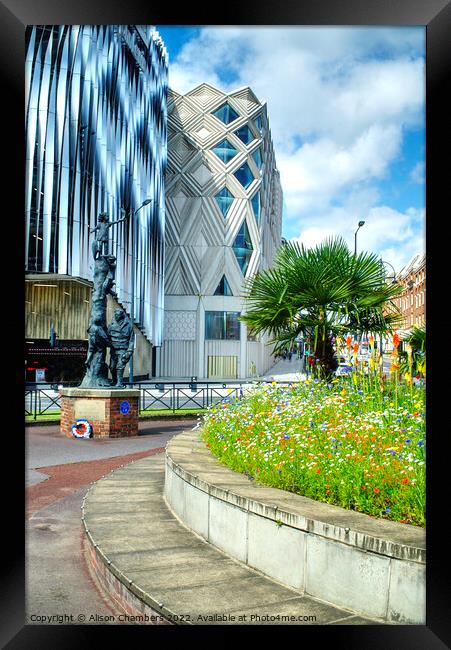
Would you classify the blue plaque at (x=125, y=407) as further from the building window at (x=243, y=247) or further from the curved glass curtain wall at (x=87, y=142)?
the building window at (x=243, y=247)

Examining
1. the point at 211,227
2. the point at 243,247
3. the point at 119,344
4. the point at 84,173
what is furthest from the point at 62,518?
the point at 243,247

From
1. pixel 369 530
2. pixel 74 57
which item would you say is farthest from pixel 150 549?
pixel 74 57

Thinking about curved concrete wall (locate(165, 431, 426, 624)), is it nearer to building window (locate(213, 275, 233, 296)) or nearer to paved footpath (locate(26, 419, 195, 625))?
paved footpath (locate(26, 419, 195, 625))

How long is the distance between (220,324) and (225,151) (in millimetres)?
13152

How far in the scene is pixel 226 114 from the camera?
4519cm

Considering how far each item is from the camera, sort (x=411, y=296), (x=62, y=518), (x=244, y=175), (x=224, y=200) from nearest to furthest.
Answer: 1. (x=62, y=518)
2. (x=411, y=296)
3. (x=224, y=200)
4. (x=244, y=175)

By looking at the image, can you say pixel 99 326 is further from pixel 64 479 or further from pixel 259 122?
pixel 259 122

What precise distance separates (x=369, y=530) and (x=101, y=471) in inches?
263

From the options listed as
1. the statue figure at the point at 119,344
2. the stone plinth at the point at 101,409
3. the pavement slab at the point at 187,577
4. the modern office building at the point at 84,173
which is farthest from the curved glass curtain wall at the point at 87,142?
the pavement slab at the point at 187,577

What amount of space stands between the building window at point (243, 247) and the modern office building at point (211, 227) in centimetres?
8

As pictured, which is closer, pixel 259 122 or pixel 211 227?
pixel 211 227

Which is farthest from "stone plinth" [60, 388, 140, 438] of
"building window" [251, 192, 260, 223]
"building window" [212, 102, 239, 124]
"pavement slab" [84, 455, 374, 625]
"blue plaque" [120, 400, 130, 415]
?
"building window" [212, 102, 239, 124]

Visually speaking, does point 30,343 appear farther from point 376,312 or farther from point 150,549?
point 150,549
